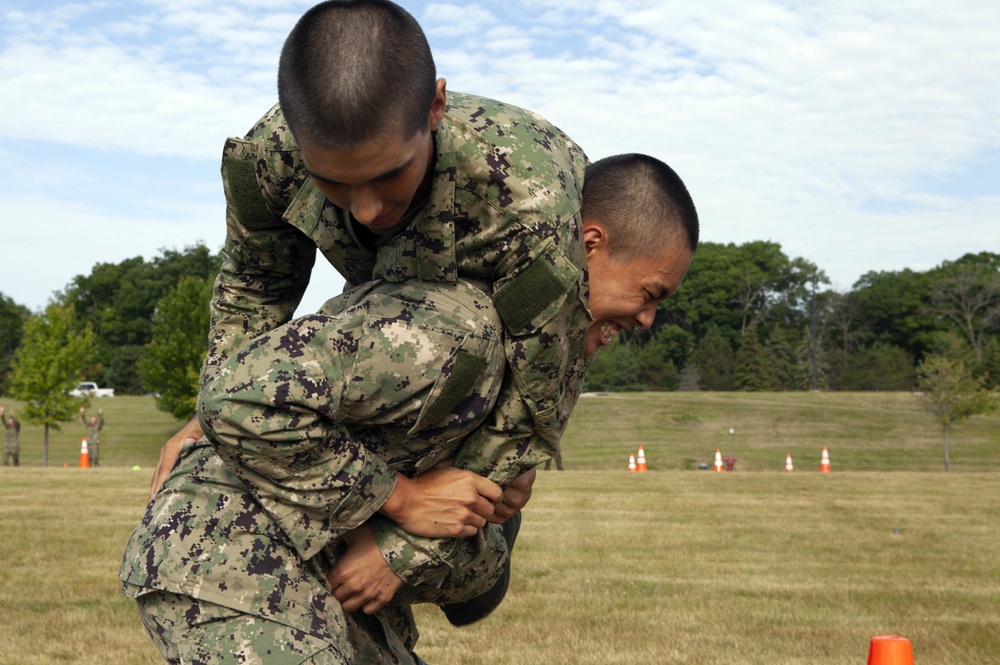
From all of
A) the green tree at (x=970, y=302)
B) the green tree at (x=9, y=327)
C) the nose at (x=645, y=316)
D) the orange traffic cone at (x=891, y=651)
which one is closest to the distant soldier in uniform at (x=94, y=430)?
the orange traffic cone at (x=891, y=651)

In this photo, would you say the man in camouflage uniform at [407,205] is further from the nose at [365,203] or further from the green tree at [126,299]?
the green tree at [126,299]

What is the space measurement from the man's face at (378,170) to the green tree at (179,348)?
44.6m

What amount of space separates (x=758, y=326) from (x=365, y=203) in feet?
342

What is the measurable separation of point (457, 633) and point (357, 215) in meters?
5.58

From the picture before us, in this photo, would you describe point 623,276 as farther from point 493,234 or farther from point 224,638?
point 224,638

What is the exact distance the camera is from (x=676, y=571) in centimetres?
1082

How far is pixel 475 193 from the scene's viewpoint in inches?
104

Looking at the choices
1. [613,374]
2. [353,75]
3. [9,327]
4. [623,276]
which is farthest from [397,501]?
[9,327]

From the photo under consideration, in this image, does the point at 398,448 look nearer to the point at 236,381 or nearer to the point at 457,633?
the point at 236,381

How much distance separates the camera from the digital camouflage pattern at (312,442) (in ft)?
8.20

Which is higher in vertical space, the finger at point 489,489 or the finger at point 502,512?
the finger at point 489,489

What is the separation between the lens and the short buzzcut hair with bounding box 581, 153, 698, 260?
2908mm

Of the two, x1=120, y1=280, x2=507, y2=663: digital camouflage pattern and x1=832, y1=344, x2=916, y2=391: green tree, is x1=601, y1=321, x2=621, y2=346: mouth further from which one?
x1=832, y1=344, x2=916, y2=391: green tree

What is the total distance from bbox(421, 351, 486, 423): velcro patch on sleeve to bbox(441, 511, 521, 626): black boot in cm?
117
